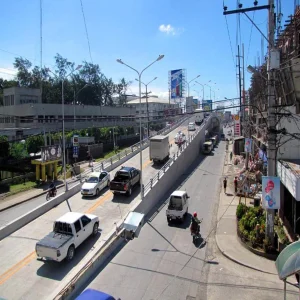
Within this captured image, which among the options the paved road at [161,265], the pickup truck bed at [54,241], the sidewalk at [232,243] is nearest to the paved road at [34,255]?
the pickup truck bed at [54,241]

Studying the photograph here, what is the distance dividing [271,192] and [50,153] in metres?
26.5

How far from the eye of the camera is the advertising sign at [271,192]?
14.6 m

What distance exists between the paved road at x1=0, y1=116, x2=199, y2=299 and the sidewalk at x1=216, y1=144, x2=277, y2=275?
6318 millimetres

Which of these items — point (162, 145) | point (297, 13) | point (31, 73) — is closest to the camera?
point (297, 13)

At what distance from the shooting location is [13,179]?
3647 centimetres

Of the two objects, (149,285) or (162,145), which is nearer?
(149,285)

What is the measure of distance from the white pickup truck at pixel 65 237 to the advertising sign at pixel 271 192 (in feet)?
30.0

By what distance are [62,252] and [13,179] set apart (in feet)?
82.8

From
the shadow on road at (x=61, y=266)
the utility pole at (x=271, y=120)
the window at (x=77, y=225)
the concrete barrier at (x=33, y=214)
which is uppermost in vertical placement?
the utility pole at (x=271, y=120)

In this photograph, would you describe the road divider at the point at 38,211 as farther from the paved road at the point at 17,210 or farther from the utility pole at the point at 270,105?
the utility pole at the point at 270,105

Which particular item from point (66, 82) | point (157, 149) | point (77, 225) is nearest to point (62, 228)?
point (77, 225)

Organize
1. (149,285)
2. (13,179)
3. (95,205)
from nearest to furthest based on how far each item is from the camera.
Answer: (149,285) < (95,205) < (13,179)

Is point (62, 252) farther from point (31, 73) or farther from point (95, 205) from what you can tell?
point (31, 73)

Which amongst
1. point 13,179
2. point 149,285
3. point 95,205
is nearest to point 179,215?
point 95,205
